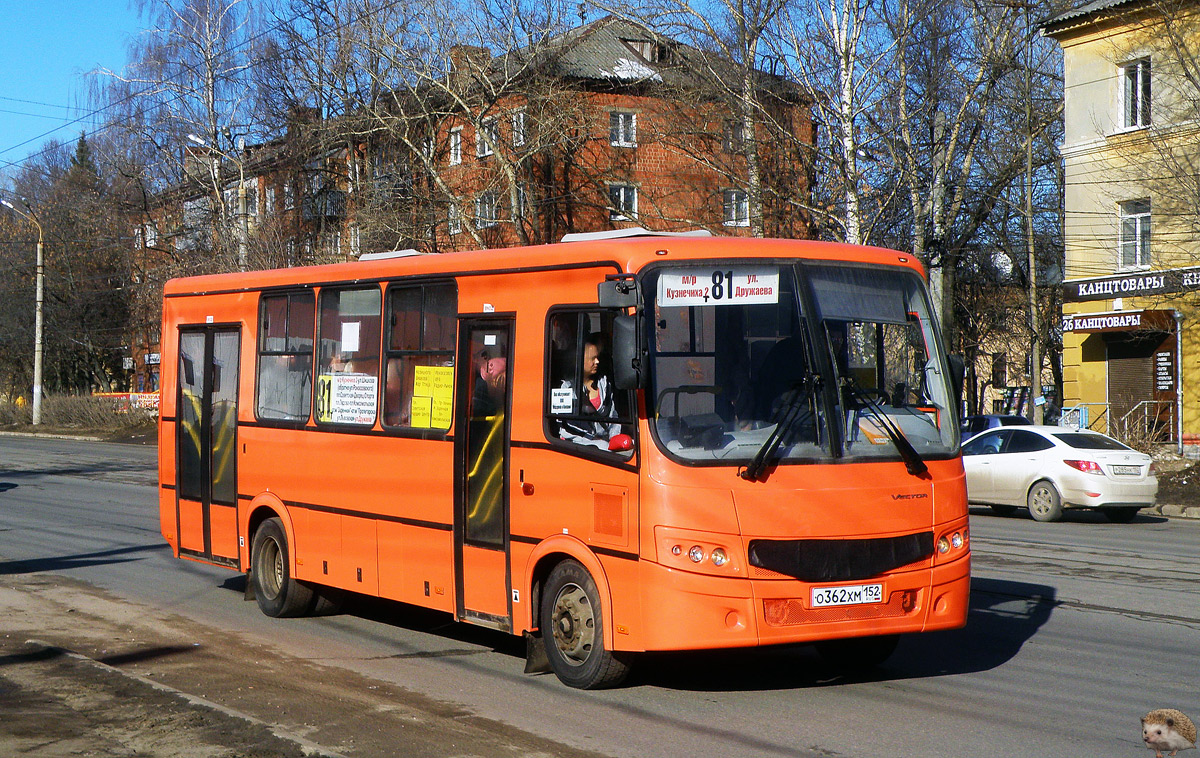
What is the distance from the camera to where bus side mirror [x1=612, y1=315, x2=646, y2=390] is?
6969 millimetres

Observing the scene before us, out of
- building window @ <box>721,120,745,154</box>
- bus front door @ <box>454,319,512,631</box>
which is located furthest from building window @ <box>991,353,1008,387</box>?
bus front door @ <box>454,319,512,631</box>

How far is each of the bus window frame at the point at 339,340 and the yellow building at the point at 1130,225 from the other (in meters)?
22.6

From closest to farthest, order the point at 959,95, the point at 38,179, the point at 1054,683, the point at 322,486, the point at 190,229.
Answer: the point at 1054,683, the point at 322,486, the point at 959,95, the point at 190,229, the point at 38,179

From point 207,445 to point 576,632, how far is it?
5.34 m

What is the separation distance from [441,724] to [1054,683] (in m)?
3.68

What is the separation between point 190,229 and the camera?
153 feet

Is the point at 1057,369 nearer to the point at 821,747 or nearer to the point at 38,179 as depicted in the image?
the point at 821,747

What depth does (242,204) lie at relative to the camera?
44562 mm

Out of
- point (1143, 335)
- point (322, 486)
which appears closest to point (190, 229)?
point (1143, 335)

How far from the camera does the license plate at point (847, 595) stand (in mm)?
7023

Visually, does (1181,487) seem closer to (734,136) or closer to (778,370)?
(734,136)

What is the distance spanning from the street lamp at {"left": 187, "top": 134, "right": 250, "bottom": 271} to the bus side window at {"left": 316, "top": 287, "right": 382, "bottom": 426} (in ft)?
107

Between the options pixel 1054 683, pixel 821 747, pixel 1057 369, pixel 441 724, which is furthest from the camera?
pixel 1057 369

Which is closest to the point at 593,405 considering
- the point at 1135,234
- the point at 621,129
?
the point at 1135,234
